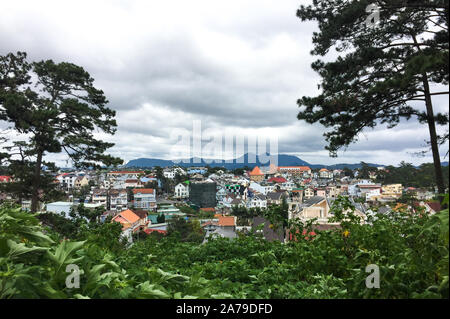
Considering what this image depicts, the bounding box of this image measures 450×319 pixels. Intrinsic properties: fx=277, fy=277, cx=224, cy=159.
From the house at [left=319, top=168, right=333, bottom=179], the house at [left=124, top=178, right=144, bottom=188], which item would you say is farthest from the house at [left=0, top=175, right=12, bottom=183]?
the house at [left=319, top=168, right=333, bottom=179]

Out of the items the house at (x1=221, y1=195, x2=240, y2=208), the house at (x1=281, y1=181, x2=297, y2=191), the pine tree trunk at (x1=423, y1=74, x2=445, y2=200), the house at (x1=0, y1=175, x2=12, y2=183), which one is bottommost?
the house at (x1=221, y1=195, x2=240, y2=208)

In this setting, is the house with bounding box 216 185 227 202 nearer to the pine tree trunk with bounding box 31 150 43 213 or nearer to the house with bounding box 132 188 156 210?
the house with bounding box 132 188 156 210

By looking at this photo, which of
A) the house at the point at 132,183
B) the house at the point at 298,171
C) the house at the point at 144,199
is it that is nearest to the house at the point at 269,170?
the house at the point at 298,171

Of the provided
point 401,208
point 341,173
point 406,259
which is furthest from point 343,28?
point 341,173

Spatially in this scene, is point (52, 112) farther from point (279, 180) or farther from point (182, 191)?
point (279, 180)

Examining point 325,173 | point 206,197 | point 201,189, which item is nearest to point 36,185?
point 206,197

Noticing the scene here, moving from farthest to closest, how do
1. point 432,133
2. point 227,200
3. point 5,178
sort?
point 227,200
point 5,178
point 432,133
